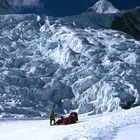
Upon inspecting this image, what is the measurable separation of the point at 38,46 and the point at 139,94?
14.9 metres

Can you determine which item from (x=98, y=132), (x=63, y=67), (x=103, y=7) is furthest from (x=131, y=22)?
(x=98, y=132)

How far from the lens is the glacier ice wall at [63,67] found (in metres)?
37.1

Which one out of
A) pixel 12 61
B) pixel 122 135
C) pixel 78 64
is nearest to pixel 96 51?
pixel 78 64

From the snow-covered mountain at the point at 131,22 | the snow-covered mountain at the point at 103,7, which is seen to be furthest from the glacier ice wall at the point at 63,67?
the snow-covered mountain at the point at 103,7

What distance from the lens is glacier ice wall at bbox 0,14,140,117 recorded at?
122 feet

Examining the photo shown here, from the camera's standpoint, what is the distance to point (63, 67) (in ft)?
141

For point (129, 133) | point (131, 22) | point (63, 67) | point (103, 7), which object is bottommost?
point (131, 22)

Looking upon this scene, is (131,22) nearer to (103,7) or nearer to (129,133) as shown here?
(103,7)

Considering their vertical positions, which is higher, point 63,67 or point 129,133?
point 129,133

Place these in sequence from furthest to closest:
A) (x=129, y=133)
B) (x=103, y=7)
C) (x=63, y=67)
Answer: (x=103, y=7), (x=63, y=67), (x=129, y=133)

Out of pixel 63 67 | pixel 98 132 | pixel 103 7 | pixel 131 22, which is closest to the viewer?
pixel 98 132

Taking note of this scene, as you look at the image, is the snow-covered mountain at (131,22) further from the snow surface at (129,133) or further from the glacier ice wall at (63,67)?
the snow surface at (129,133)

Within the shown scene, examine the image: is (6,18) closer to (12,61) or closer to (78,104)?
(12,61)

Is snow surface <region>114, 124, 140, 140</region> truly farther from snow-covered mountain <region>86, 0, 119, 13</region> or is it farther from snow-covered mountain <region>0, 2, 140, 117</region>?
snow-covered mountain <region>86, 0, 119, 13</region>
